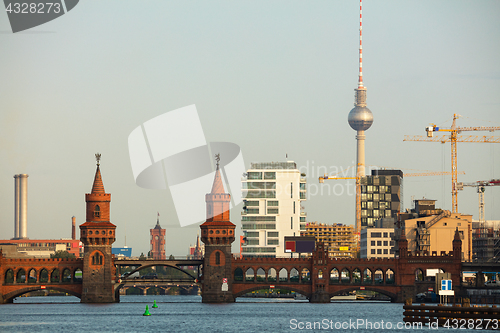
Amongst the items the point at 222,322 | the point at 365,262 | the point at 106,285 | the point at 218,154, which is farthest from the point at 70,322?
the point at 365,262

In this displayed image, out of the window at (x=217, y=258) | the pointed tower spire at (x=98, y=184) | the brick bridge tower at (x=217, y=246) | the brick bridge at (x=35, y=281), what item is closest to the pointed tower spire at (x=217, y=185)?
the brick bridge tower at (x=217, y=246)

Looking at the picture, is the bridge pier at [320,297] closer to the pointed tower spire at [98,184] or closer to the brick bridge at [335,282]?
the brick bridge at [335,282]

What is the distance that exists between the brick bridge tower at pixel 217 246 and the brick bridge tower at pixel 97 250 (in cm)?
1880

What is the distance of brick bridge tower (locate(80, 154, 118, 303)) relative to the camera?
623 feet

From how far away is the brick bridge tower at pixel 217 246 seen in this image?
191m

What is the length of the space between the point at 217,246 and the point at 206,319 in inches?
1739

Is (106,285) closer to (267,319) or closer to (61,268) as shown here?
(61,268)

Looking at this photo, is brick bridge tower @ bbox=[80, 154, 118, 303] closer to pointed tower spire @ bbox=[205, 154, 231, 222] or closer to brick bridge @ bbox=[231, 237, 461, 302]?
pointed tower spire @ bbox=[205, 154, 231, 222]

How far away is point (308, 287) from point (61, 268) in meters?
50.9

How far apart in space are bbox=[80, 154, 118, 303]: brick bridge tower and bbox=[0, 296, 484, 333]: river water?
Result: 4.27 m

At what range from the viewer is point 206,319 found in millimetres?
148250

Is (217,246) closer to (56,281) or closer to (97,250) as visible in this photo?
(97,250)

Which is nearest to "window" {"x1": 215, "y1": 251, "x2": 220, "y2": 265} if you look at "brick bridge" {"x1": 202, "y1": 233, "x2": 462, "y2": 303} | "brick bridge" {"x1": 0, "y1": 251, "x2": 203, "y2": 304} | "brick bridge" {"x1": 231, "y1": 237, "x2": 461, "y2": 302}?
"brick bridge" {"x1": 202, "y1": 233, "x2": 462, "y2": 303}

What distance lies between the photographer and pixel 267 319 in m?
149
